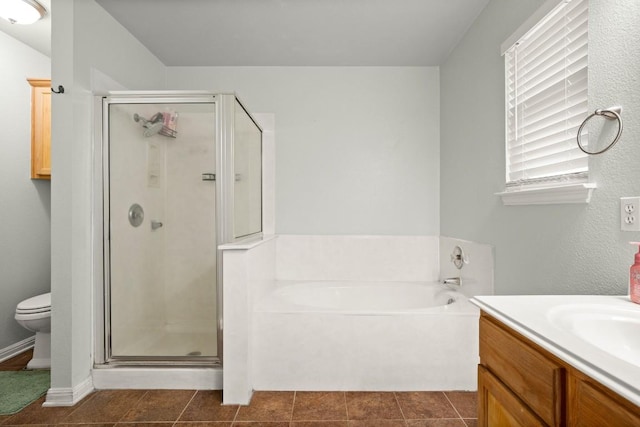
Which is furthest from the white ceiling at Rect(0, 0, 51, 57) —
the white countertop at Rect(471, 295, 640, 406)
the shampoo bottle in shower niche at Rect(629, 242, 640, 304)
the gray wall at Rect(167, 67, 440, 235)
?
the shampoo bottle in shower niche at Rect(629, 242, 640, 304)

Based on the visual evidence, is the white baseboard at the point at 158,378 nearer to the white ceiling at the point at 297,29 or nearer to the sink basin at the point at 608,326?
the sink basin at the point at 608,326

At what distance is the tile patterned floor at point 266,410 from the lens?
61.7 inches

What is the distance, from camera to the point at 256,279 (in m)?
1.97

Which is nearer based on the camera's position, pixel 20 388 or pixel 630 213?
pixel 630 213

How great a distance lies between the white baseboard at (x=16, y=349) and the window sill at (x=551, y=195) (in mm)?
3430

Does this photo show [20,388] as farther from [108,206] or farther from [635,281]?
[635,281]

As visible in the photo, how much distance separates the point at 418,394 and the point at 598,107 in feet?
5.25

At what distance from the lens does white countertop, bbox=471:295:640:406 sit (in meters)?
0.50

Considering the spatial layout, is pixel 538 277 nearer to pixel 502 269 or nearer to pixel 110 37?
pixel 502 269

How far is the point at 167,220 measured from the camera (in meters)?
2.06

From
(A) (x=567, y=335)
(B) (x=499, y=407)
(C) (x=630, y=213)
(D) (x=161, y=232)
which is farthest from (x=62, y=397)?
(C) (x=630, y=213)

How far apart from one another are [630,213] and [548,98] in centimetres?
66

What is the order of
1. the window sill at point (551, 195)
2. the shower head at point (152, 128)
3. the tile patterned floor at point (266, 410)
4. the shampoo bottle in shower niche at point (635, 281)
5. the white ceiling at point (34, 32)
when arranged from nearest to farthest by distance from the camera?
the shampoo bottle in shower niche at point (635, 281), the window sill at point (551, 195), the tile patterned floor at point (266, 410), the shower head at point (152, 128), the white ceiling at point (34, 32)

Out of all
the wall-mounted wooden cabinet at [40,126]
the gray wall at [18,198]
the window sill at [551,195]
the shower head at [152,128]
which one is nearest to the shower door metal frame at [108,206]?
the shower head at [152,128]
